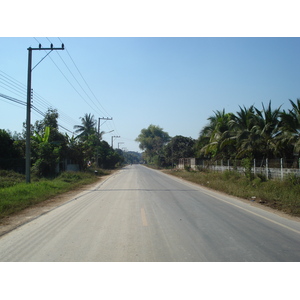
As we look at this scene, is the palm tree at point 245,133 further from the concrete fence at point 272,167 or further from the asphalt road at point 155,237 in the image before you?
the asphalt road at point 155,237

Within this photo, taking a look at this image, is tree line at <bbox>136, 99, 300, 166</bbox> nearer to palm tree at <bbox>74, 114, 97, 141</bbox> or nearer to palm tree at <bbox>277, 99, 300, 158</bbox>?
palm tree at <bbox>277, 99, 300, 158</bbox>

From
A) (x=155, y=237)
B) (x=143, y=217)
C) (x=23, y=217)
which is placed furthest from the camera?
(x=23, y=217)

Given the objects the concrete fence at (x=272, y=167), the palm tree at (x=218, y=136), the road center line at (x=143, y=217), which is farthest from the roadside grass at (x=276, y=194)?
the palm tree at (x=218, y=136)

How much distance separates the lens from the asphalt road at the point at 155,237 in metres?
5.23

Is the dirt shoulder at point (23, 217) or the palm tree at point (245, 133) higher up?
the palm tree at point (245, 133)

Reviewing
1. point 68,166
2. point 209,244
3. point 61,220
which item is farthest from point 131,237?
point 68,166

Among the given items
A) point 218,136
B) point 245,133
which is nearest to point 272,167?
point 245,133

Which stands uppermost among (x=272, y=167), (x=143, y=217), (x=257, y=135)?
(x=257, y=135)

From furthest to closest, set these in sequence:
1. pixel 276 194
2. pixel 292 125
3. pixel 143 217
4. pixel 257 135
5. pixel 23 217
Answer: pixel 257 135 → pixel 292 125 → pixel 276 194 → pixel 23 217 → pixel 143 217

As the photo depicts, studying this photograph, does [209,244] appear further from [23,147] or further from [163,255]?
[23,147]

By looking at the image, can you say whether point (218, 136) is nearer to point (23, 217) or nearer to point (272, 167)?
point (272, 167)

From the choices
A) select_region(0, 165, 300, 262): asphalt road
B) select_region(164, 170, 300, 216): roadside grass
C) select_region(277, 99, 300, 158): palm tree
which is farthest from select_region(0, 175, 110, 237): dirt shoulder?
select_region(277, 99, 300, 158): palm tree

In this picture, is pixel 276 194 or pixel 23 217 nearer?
pixel 23 217

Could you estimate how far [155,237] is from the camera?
641 cm
